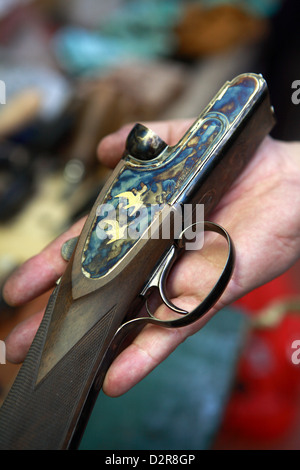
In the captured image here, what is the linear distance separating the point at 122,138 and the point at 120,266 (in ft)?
1.69

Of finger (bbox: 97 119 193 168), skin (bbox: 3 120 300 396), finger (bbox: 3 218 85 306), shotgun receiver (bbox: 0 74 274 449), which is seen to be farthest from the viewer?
finger (bbox: 97 119 193 168)

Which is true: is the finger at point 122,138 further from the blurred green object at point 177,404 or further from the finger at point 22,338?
the blurred green object at point 177,404

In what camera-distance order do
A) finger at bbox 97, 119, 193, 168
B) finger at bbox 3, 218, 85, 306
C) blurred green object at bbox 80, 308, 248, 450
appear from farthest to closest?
blurred green object at bbox 80, 308, 248, 450 < finger at bbox 97, 119, 193, 168 < finger at bbox 3, 218, 85, 306

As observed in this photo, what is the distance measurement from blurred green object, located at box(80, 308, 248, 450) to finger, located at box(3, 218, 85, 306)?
58 centimetres

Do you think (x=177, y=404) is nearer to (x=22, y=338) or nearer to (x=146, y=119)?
(x=22, y=338)

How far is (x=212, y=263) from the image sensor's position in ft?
3.78

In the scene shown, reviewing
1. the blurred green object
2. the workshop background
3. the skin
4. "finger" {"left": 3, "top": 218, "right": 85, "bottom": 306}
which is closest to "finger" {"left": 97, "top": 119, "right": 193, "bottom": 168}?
the skin

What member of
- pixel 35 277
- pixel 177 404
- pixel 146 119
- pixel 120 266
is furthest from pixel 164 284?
pixel 146 119

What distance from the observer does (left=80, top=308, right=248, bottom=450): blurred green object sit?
1460mm

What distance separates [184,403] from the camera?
157cm

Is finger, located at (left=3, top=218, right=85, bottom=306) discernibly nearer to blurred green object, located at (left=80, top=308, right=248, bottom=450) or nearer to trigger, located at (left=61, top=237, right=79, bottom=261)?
trigger, located at (left=61, top=237, right=79, bottom=261)

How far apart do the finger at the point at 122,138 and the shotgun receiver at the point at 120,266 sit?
0.21 metres

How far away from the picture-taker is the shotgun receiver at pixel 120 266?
90 centimetres
